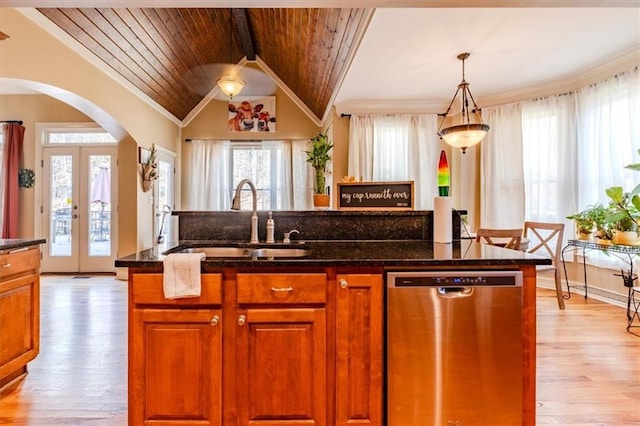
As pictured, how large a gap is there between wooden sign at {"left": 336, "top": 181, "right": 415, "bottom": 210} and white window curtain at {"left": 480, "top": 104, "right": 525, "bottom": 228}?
322cm

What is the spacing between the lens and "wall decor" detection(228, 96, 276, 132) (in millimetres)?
6543

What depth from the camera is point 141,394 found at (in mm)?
1484

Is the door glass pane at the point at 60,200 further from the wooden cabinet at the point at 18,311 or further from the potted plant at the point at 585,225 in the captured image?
the potted plant at the point at 585,225

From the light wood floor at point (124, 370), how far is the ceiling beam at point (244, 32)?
4010 mm

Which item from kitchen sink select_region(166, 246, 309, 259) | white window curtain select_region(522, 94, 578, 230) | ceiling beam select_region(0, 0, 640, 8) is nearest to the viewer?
ceiling beam select_region(0, 0, 640, 8)

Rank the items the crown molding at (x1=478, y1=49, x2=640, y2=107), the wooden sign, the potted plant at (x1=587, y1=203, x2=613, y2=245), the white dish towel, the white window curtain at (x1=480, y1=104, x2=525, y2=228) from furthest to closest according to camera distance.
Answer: the white window curtain at (x1=480, y1=104, x2=525, y2=228)
the crown molding at (x1=478, y1=49, x2=640, y2=107)
the potted plant at (x1=587, y1=203, x2=613, y2=245)
the wooden sign
the white dish towel

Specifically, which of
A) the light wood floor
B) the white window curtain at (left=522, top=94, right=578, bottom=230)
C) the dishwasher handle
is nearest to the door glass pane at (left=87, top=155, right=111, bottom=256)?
the light wood floor

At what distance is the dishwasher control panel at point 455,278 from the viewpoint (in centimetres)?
149

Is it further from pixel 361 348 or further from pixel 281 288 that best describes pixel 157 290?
pixel 361 348

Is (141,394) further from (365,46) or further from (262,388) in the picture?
(365,46)

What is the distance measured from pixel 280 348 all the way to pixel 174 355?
467mm

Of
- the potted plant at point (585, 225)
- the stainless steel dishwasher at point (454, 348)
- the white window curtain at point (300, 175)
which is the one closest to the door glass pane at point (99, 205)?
the white window curtain at point (300, 175)

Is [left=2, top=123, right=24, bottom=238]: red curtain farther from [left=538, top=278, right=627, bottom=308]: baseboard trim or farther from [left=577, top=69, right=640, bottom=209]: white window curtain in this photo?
[left=577, top=69, right=640, bottom=209]: white window curtain

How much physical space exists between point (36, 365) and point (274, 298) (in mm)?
2158
